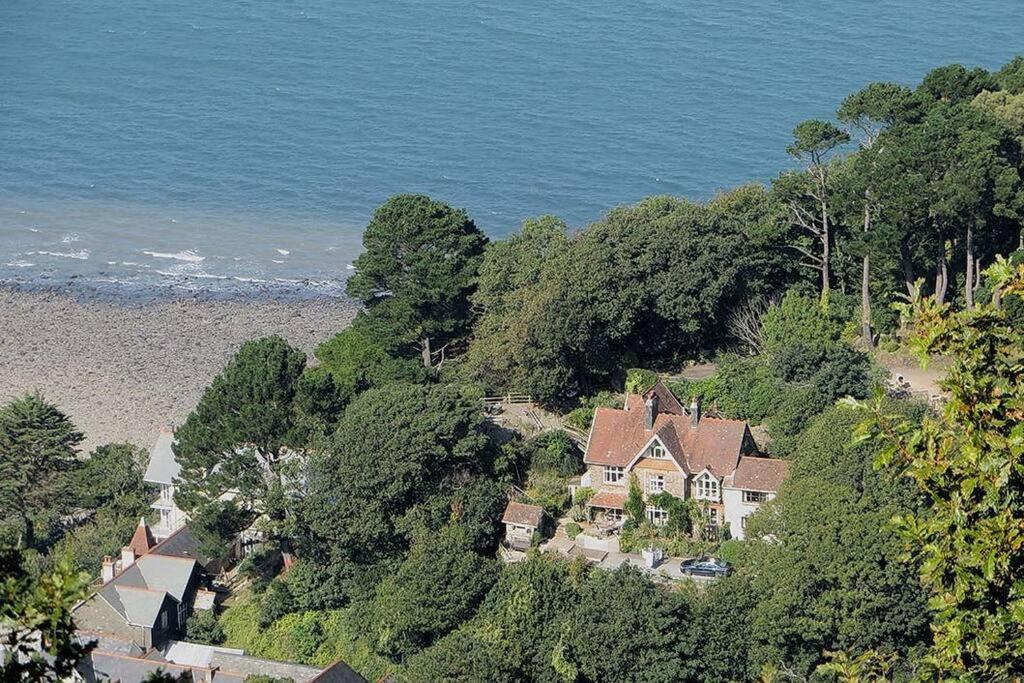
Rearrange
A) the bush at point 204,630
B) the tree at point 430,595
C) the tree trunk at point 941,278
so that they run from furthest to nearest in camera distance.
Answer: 1. the tree trunk at point 941,278
2. the bush at point 204,630
3. the tree at point 430,595

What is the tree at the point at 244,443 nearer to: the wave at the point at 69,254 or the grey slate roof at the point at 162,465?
the grey slate roof at the point at 162,465

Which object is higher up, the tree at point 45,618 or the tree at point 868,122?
the tree at point 868,122

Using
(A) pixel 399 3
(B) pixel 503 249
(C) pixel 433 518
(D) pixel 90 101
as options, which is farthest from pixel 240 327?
(A) pixel 399 3

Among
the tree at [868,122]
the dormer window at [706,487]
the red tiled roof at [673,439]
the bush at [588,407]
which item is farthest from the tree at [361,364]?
the tree at [868,122]

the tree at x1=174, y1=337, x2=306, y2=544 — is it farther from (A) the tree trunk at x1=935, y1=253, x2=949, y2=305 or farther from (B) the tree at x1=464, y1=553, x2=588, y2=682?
(A) the tree trunk at x1=935, y1=253, x2=949, y2=305

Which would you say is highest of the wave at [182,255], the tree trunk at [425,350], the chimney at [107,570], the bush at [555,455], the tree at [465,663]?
the wave at [182,255]

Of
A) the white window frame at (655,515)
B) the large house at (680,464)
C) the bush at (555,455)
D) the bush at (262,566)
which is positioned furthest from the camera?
the bush at (262,566)

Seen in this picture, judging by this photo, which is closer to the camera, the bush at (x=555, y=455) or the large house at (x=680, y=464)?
the large house at (x=680, y=464)

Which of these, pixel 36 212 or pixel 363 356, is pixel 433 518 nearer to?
pixel 363 356
